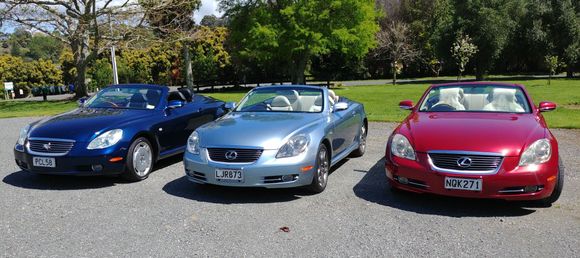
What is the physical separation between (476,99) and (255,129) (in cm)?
312

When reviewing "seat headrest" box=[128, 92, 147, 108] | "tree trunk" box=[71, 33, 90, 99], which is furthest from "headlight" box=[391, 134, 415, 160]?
"tree trunk" box=[71, 33, 90, 99]

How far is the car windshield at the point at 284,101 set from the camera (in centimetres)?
685

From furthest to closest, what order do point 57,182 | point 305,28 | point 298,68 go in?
point 298,68
point 305,28
point 57,182

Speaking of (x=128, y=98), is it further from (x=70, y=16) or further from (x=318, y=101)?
(x=70, y=16)

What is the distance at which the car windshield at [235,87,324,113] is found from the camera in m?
6.85

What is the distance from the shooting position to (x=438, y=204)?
17.4 ft

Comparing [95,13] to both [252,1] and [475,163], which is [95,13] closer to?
[252,1]

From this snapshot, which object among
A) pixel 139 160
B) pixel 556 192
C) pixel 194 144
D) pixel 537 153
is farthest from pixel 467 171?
pixel 139 160

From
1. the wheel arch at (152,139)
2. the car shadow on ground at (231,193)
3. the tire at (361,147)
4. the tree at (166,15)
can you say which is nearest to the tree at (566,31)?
the tree at (166,15)

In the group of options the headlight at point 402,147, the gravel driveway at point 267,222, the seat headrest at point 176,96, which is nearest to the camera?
the gravel driveway at point 267,222

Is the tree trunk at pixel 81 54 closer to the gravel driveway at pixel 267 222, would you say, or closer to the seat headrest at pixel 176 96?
the seat headrest at pixel 176 96

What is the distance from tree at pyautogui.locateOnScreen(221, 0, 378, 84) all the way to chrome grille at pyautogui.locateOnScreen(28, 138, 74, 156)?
2973 centimetres

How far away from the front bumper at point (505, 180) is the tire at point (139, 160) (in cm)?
376

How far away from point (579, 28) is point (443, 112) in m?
46.7
